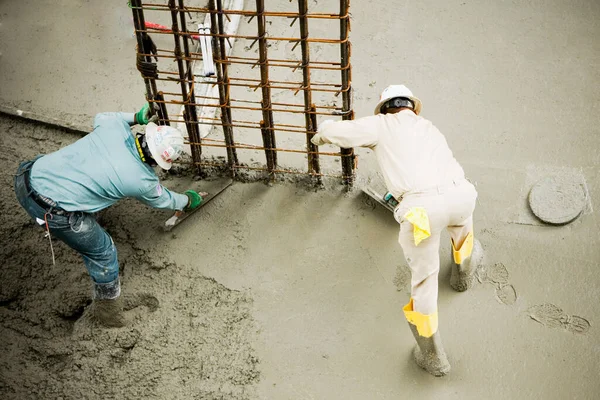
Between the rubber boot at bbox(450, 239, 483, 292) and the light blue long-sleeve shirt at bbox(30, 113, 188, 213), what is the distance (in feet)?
5.91

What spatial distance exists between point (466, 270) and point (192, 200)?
67.8 inches

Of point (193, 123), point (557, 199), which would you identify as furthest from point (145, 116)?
point (557, 199)

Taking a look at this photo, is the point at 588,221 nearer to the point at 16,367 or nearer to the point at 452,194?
the point at 452,194

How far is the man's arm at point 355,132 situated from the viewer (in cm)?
325

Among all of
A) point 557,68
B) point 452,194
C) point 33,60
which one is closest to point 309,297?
point 452,194

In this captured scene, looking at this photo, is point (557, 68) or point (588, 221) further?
point (557, 68)

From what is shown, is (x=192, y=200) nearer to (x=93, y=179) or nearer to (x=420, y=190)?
(x=93, y=179)

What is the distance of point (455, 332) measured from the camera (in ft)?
11.6

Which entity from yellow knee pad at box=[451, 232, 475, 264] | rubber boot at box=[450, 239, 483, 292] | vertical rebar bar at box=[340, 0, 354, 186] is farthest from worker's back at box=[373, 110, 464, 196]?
rubber boot at box=[450, 239, 483, 292]

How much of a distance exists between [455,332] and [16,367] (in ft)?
8.40

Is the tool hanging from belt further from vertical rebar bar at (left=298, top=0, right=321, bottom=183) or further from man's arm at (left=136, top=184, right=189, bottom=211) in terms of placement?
vertical rebar bar at (left=298, top=0, right=321, bottom=183)

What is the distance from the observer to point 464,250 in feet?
11.3

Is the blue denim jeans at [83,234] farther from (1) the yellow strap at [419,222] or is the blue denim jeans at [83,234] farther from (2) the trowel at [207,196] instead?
(1) the yellow strap at [419,222]

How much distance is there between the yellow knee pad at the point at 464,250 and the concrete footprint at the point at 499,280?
296 mm
